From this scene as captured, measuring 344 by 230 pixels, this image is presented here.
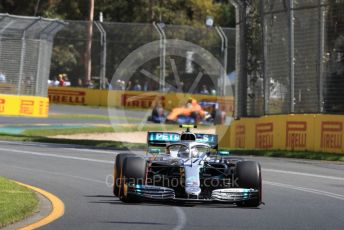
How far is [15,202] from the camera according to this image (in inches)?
467

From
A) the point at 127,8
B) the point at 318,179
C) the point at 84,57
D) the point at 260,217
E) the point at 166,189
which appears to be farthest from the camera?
the point at 127,8

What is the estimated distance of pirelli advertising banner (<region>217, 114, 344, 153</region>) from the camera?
79.2 feet

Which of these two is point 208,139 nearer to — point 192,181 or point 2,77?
point 192,181

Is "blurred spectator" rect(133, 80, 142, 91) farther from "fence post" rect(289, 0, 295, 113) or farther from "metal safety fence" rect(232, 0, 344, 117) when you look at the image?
"fence post" rect(289, 0, 295, 113)

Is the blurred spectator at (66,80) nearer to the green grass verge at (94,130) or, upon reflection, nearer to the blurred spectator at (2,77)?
the green grass verge at (94,130)

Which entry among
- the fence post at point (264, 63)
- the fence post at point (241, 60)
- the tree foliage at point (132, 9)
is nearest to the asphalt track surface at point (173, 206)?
the fence post at point (264, 63)

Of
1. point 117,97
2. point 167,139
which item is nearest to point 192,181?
point 167,139

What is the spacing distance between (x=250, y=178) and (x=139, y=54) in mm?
29994

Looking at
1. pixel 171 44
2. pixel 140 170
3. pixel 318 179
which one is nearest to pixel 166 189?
pixel 140 170

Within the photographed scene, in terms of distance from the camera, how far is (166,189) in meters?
12.7

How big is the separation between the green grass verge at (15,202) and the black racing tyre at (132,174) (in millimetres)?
1229

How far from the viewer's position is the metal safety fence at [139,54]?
44.9 m

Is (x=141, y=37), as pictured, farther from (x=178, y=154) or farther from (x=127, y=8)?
(x=178, y=154)

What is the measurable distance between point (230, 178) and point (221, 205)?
1.35 ft
